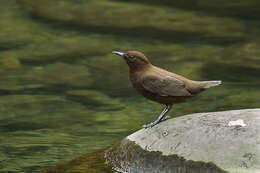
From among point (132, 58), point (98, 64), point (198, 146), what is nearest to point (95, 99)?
point (98, 64)

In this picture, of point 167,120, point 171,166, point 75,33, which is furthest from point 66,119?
point 75,33

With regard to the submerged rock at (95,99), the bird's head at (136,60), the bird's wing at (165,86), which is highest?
the bird's head at (136,60)

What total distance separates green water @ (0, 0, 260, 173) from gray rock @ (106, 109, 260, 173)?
1.34 metres

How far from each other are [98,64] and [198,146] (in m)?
5.86

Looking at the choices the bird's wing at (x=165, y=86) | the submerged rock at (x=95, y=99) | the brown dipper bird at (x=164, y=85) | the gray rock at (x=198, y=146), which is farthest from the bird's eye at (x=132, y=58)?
the submerged rock at (x=95, y=99)

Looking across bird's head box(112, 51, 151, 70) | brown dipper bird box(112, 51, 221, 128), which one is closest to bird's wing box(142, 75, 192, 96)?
brown dipper bird box(112, 51, 221, 128)

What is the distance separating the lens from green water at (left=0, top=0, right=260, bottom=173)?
26.2 feet

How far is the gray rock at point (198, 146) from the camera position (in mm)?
5137

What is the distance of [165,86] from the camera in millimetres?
5805

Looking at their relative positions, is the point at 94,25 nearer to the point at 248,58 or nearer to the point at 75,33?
the point at 75,33

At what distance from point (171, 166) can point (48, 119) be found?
3.59 metres

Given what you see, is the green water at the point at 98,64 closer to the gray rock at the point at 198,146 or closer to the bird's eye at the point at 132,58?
the gray rock at the point at 198,146

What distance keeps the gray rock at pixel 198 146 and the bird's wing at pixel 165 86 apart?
27cm

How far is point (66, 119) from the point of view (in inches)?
342
